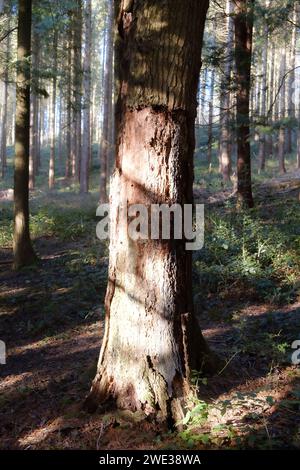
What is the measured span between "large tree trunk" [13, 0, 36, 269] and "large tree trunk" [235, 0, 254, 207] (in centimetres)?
490

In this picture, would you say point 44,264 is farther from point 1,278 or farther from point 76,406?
point 76,406

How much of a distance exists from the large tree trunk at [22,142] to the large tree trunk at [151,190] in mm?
7172

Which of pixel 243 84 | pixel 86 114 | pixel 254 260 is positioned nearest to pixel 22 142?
pixel 243 84

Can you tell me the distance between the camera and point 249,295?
7.44m

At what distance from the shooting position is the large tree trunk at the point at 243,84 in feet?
35.3

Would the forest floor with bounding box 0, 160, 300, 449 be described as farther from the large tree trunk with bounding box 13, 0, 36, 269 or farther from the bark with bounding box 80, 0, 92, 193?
the bark with bounding box 80, 0, 92, 193

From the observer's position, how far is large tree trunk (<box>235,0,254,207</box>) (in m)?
10.8

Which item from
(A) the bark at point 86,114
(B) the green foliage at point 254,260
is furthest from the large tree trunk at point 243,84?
(A) the bark at point 86,114

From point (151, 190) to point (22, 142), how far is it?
8.04 meters

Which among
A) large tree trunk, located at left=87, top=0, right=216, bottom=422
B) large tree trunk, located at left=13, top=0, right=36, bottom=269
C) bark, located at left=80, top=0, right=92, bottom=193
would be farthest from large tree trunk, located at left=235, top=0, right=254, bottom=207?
bark, located at left=80, top=0, right=92, bottom=193

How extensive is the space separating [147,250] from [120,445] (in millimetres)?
1476

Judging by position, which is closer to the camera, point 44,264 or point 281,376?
point 281,376
